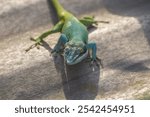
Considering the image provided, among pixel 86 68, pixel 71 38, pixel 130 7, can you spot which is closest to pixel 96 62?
pixel 86 68

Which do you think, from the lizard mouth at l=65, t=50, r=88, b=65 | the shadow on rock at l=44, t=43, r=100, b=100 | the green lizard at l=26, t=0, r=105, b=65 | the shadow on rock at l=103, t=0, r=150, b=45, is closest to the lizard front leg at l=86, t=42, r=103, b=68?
the green lizard at l=26, t=0, r=105, b=65

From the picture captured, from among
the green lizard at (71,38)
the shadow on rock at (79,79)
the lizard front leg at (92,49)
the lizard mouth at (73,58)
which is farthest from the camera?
the lizard front leg at (92,49)

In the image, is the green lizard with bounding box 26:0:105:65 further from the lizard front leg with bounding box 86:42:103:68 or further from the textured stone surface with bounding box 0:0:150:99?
the textured stone surface with bounding box 0:0:150:99

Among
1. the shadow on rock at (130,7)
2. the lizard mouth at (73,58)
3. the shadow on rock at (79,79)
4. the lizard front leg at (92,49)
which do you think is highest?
the lizard mouth at (73,58)

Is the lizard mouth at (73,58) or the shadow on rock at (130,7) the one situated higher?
the lizard mouth at (73,58)

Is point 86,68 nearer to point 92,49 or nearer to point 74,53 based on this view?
point 92,49

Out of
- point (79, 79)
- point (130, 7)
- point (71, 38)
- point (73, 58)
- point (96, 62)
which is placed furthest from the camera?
point (130, 7)

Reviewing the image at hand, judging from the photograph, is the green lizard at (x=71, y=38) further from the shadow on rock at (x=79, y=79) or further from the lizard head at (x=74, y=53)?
the shadow on rock at (x=79, y=79)

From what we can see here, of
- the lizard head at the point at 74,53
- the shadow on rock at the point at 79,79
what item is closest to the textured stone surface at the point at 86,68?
the shadow on rock at the point at 79,79
